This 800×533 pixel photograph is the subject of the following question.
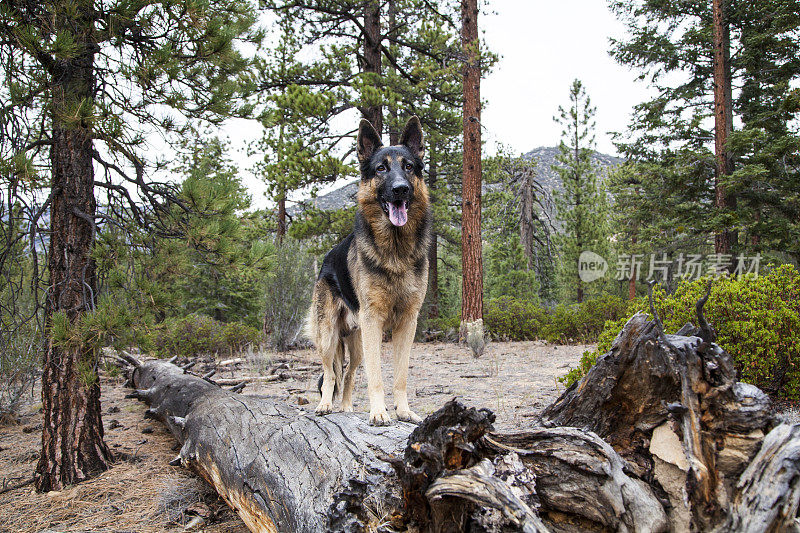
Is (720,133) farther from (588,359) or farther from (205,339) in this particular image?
(205,339)

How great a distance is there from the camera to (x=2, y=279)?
14.0 feet

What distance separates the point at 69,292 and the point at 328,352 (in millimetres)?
2193

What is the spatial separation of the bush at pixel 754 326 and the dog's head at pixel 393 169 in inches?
92.7

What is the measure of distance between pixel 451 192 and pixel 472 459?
1428 centimetres

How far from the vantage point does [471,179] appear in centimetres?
1171

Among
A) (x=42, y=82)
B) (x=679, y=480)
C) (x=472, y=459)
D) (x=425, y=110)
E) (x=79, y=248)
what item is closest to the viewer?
(x=679, y=480)

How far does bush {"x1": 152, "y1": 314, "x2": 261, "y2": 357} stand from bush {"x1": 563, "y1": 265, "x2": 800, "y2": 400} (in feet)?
28.9

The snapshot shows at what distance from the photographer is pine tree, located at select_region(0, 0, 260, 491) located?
3146mm

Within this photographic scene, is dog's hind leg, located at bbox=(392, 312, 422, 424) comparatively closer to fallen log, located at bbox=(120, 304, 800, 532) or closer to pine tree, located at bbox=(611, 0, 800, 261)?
fallen log, located at bbox=(120, 304, 800, 532)

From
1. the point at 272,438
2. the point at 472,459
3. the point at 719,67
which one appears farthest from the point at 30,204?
the point at 719,67

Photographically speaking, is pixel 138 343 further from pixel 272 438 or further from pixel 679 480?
pixel 679 480

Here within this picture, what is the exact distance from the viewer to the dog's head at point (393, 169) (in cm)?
350

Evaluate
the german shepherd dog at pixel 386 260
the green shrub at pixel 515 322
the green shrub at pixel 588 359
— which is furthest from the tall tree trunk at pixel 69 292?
the green shrub at pixel 515 322

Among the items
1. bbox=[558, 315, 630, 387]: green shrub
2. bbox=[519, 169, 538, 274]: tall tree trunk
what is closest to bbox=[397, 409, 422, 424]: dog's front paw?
bbox=[558, 315, 630, 387]: green shrub
